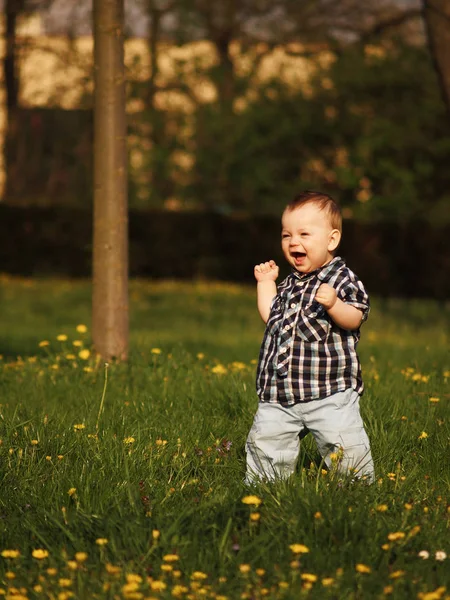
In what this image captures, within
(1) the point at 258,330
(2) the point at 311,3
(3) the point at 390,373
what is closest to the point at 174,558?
(3) the point at 390,373

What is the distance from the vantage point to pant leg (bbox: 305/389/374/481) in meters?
3.93

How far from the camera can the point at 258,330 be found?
1266cm

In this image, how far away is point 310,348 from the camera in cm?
398

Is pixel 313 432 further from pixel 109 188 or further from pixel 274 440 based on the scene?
pixel 109 188

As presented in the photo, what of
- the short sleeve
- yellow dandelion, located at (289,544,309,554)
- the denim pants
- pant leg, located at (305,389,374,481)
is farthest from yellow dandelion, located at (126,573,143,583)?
the short sleeve

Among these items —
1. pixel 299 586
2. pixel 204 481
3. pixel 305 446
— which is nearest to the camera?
pixel 299 586

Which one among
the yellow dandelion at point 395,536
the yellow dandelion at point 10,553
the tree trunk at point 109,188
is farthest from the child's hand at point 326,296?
the tree trunk at point 109,188

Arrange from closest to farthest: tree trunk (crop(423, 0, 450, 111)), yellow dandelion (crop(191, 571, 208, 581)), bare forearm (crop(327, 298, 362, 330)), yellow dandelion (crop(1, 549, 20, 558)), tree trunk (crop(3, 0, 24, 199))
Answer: yellow dandelion (crop(191, 571, 208, 581)) < yellow dandelion (crop(1, 549, 20, 558)) < bare forearm (crop(327, 298, 362, 330)) < tree trunk (crop(423, 0, 450, 111)) < tree trunk (crop(3, 0, 24, 199))

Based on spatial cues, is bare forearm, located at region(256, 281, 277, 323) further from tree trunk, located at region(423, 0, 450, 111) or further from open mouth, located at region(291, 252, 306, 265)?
tree trunk, located at region(423, 0, 450, 111)

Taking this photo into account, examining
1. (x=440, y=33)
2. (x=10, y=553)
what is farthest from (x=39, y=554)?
(x=440, y=33)

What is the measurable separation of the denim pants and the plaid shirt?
5 cm

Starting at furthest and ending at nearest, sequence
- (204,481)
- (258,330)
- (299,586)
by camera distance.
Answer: (258,330) → (204,481) → (299,586)

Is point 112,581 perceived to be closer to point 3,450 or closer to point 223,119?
point 3,450

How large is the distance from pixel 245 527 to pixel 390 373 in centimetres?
348
